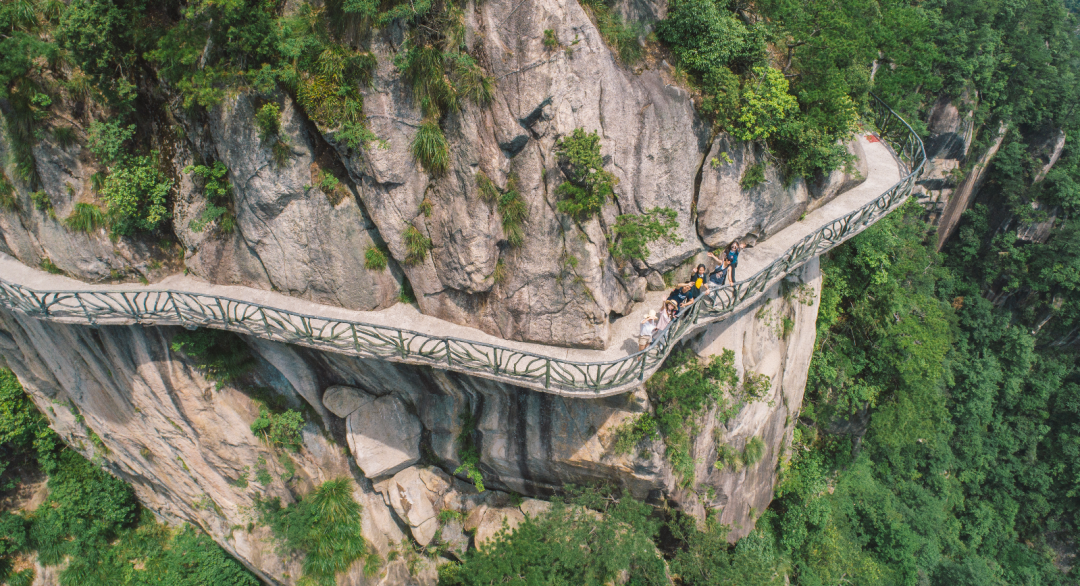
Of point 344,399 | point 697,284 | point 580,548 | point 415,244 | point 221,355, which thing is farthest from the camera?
point 344,399

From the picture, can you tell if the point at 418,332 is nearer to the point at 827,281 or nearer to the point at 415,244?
the point at 415,244

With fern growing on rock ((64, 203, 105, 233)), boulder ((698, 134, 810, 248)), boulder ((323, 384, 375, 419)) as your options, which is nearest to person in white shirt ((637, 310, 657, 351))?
boulder ((698, 134, 810, 248))

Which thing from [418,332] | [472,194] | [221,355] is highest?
[472,194]

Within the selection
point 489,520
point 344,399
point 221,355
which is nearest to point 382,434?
point 344,399

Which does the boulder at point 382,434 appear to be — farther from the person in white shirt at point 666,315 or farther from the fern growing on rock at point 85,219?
the fern growing on rock at point 85,219

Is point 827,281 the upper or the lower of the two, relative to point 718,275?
lower

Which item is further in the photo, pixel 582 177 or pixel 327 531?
pixel 327 531

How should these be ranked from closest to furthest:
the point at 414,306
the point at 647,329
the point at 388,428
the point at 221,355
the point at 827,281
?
the point at 647,329 → the point at 414,306 → the point at 221,355 → the point at 388,428 → the point at 827,281

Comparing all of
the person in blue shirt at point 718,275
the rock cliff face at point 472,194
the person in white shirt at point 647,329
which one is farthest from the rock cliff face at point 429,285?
the person in white shirt at point 647,329
